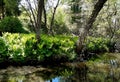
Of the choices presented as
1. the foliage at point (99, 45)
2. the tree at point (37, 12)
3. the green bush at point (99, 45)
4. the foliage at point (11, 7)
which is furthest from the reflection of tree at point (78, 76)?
the foliage at point (11, 7)

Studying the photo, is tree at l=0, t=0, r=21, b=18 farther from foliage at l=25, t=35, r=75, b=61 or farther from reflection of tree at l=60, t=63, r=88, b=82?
reflection of tree at l=60, t=63, r=88, b=82

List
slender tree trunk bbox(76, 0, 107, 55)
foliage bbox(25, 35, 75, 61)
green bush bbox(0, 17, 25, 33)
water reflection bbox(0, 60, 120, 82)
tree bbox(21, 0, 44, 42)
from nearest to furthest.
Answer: water reflection bbox(0, 60, 120, 82)
foliage bbox(25, 35, 75, 61)
slender tree trunk bbox(76, 0, 107, 55)
tree bbox(21, 0, 44, 42)
green bush bbox(0, 17, 25, 33)

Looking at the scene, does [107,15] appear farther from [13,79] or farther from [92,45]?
[13,79]

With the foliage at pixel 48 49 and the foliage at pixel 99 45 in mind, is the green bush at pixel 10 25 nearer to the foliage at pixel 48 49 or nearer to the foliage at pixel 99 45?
the foliage at pixel 99 45

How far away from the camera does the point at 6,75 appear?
411 inches

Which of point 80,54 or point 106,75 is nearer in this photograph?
point 106,75

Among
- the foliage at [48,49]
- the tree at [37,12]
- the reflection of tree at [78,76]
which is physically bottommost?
the reflection of tree at [78,76]

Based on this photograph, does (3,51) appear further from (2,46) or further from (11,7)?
(11,7)

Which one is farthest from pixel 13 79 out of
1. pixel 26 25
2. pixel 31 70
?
pixel 26 25

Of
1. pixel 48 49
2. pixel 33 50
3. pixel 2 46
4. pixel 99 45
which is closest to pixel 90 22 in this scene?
pixel 48 49

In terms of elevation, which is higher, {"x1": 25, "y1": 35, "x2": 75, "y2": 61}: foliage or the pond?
{"x1": 25, "y1": 35, "x2": 75, "y2": 61}: foliage

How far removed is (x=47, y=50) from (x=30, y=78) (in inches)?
153

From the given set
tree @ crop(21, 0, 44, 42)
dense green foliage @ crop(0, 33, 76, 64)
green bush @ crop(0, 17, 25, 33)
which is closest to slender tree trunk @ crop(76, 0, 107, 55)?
dense green foliage @ crop(0, 33, 76, 64)

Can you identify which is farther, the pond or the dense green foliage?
the dense green foliage
